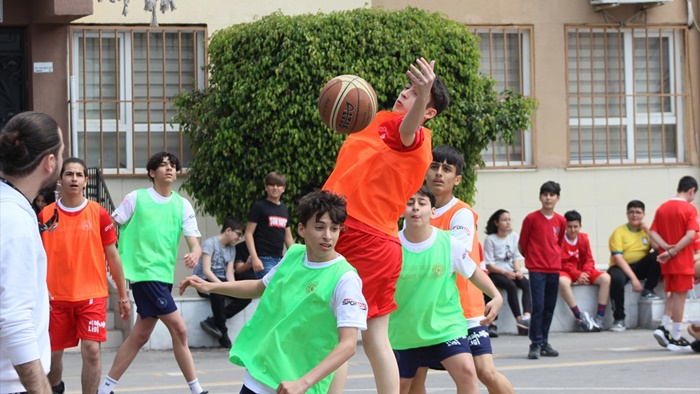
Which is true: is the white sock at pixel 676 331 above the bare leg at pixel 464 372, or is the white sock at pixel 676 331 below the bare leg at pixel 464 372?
below

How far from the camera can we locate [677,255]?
13750 mm

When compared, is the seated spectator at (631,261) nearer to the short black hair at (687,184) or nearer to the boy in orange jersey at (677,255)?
the boy in orange jersey at (677,255)

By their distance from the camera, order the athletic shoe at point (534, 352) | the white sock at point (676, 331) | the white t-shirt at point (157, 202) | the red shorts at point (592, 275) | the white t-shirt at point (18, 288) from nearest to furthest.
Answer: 1. the white t-shirt at point (18, 288)
2. the white t-shirt at point (157, 202)
3. the athletic shoe at point (534, 352)
4. the white sock at point (676, 331)
5. the red shorts at point (592, 275)

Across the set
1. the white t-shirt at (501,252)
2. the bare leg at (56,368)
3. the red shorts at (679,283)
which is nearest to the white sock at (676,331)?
the red shorts at (679,283)

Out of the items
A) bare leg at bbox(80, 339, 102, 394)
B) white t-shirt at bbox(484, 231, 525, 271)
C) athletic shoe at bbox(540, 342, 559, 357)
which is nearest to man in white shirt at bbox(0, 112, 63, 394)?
bare leg at bbox(80, 339, 102, 394)

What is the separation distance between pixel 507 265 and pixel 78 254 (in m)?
7.23

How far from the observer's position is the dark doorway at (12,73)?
15.7 m

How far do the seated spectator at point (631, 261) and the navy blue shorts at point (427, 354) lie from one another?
886cm

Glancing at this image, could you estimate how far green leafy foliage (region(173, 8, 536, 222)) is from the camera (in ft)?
47.4

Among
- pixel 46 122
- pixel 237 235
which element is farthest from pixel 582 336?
pixel 46 122

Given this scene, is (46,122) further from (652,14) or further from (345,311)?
(652,14)

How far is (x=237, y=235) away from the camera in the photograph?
1411 cm

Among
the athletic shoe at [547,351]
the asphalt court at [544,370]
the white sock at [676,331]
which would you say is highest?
the white sock at [676,331]

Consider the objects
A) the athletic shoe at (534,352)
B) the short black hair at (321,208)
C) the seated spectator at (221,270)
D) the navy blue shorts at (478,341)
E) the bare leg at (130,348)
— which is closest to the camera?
the short black hair at (321,208)
